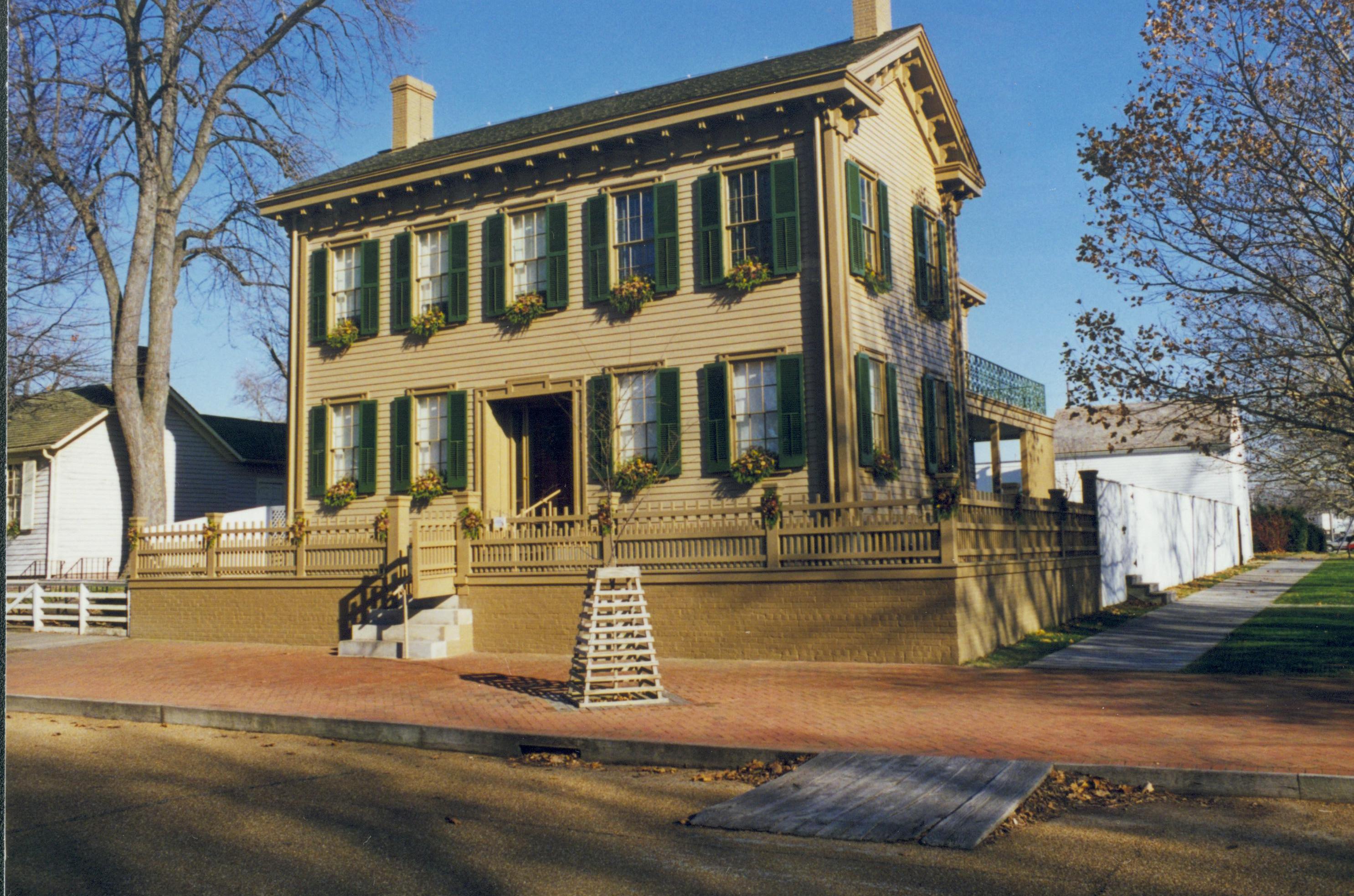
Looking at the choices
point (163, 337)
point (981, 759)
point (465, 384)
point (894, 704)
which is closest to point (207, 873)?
point (981, 759)

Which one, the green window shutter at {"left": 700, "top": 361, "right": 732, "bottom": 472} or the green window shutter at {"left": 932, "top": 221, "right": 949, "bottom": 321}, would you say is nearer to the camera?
the green window shutter at {"left": 700, "top": 361, "right": 732, "bottom": 472}

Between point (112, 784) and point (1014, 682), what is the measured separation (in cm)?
838

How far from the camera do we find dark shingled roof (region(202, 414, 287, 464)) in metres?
32.1

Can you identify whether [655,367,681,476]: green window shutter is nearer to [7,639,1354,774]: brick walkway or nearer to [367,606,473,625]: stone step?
[7,639,1354,774]: brick walkway

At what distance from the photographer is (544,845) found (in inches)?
233

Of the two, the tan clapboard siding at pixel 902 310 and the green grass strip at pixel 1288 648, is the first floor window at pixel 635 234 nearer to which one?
the tan clapboard siding at pixel 902 310

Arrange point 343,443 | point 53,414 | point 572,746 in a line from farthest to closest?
1. point 53,414
2. point 343,443
3. point 572,746

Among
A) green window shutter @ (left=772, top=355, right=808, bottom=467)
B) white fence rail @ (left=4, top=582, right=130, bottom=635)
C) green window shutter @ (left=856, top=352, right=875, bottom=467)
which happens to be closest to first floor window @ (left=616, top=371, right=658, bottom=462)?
green window shutter @ (left=772, top=355, right=808, bottom=467)

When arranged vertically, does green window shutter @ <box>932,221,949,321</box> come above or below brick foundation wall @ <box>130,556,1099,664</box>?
above

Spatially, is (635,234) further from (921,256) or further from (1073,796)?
(1073,796)

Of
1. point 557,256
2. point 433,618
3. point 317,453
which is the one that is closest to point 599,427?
point 557,256

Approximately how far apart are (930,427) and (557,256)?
684 cm

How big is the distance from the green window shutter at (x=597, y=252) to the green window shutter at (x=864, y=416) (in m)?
4.29

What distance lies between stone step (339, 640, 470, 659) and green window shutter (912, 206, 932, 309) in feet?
31.4
